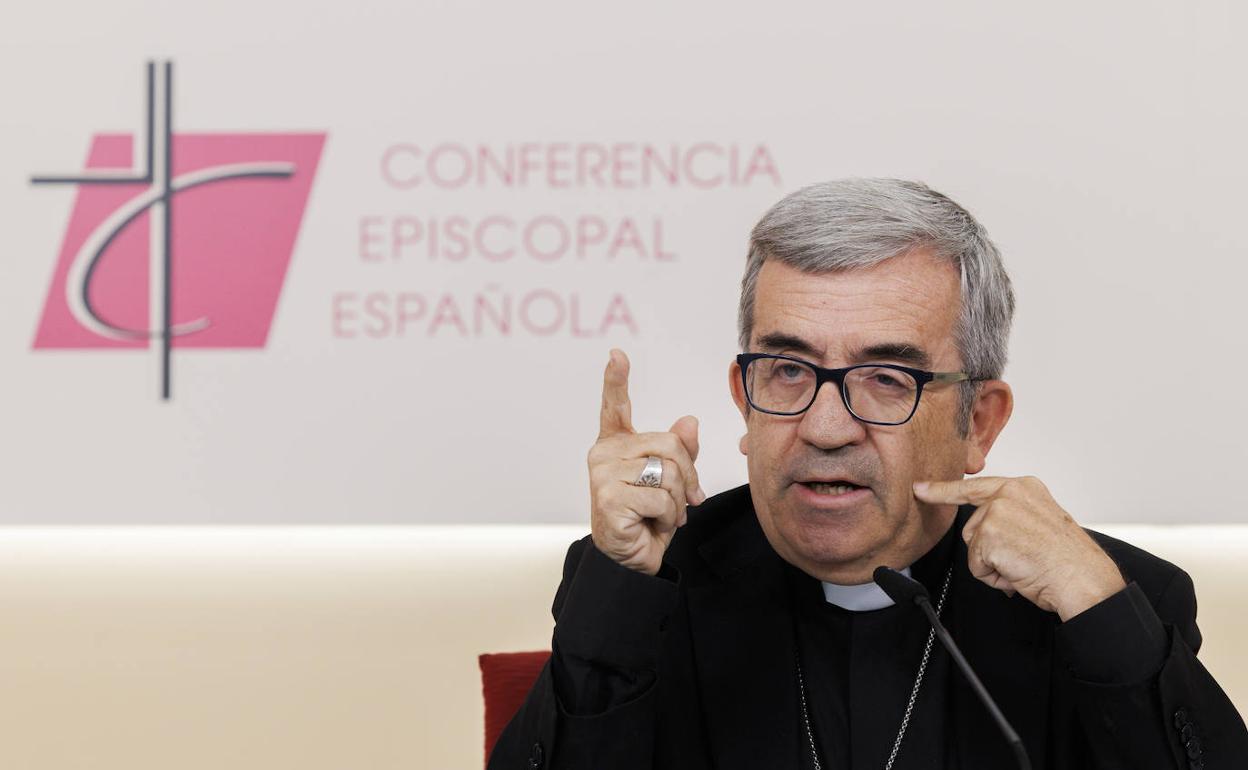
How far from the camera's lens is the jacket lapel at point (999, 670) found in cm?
173

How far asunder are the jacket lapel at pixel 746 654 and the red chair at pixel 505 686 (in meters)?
0.41

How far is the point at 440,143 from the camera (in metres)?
2.74

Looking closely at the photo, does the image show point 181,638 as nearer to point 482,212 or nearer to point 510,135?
point 482,212

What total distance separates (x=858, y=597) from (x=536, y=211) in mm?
1191

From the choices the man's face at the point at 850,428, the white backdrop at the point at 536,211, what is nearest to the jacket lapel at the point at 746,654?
the man's face at the point at 850,428

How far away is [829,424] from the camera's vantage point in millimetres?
1590

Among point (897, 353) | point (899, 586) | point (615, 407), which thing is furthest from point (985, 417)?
point (615, 407)

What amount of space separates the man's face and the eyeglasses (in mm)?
13

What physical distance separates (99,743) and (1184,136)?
2.49m

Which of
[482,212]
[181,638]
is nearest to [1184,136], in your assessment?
[482,212]

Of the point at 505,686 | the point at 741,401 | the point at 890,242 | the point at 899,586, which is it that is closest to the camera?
the point at 899,586

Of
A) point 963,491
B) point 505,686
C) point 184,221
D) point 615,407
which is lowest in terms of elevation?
point 505,686

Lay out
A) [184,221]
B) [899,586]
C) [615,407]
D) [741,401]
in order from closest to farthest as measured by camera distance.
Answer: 1. [899,586]
2. [615,407]
3. [741,401]
4. [184,221]

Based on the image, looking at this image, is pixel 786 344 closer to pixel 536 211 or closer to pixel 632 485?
pixel 632 485
